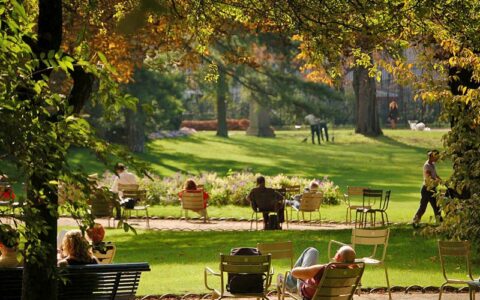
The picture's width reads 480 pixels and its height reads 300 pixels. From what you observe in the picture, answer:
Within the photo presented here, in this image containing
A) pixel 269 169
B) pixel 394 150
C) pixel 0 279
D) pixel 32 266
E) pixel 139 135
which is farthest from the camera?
pixel 394 150

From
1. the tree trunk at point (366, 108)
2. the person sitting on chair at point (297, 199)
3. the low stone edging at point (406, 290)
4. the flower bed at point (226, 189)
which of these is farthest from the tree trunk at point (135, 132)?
the low stone edging at point (406, 290)

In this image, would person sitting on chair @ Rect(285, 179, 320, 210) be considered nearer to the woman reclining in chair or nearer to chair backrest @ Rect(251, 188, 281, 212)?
the woman reclining in chair

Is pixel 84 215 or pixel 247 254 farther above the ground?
pixel 84 215

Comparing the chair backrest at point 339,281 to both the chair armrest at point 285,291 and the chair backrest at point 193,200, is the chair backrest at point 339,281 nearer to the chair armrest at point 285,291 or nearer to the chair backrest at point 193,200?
the chair armrest at point 285,291

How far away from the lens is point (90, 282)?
464 inches

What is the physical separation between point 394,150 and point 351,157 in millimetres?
3496

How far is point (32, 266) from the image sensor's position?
33.8ft

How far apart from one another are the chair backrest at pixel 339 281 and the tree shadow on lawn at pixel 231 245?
21.2 ft

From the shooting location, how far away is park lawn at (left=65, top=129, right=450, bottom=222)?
139ft

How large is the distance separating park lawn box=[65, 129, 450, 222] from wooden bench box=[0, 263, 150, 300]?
62.0 feet

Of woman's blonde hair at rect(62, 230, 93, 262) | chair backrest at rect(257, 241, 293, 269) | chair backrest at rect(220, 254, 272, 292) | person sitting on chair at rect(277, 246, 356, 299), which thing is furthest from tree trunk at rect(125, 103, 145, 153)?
person sitting on chair at rect(277, 246, 356, 299)

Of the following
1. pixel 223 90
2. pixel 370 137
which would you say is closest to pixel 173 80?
pixel 223 90

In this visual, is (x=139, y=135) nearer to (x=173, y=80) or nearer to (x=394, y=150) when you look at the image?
(x=173, y=80)

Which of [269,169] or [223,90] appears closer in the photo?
[269,169]
